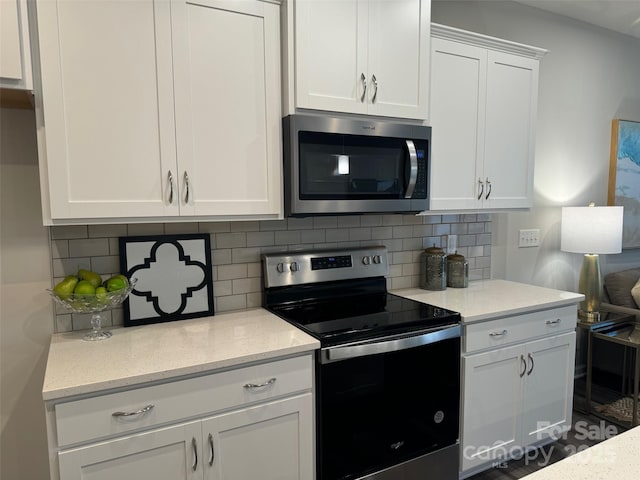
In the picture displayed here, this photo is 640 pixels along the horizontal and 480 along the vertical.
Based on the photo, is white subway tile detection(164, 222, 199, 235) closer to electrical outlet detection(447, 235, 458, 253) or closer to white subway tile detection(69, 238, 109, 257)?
white subway tile detection(69, 238, 109, 257)

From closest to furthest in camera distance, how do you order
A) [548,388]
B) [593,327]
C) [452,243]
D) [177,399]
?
[177,399] → [548,388] → [452,243] → [593,327]

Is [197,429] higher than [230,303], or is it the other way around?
[230,303]

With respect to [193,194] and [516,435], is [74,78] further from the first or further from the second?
[516,435]

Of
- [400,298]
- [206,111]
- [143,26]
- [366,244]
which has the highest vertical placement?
[143,26]

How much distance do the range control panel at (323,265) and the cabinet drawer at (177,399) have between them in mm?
578

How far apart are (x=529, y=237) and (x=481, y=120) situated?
3.84ft

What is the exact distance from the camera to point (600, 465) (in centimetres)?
92

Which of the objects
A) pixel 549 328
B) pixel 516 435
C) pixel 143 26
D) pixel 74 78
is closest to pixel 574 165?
pixel 549 328

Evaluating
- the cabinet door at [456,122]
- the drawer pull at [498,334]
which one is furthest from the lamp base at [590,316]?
the cabinet door at [456,122]

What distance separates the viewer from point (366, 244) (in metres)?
2.47

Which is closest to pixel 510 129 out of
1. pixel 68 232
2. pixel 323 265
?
pixel 323 265

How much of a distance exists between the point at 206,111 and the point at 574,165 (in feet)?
9.48

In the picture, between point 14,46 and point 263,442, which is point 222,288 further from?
point 14,46

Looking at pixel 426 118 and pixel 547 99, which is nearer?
pixel 426 118
